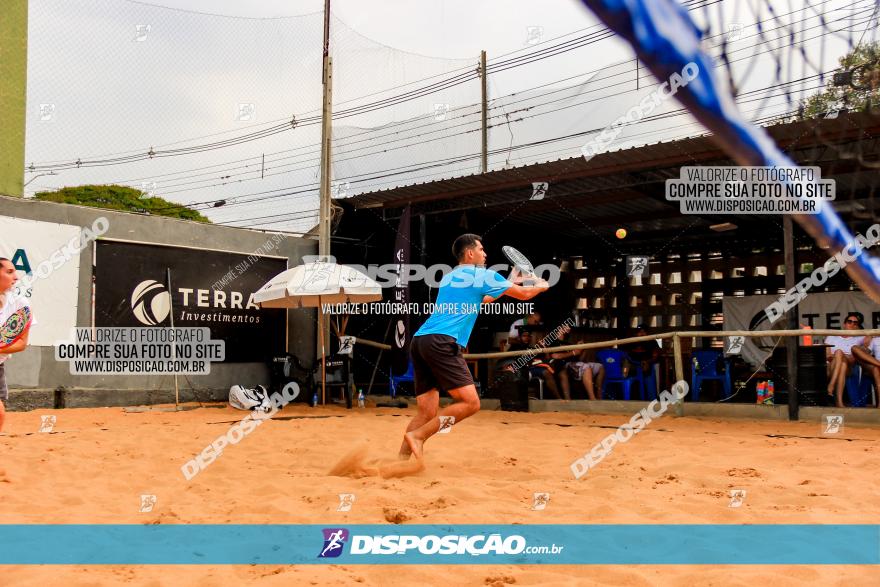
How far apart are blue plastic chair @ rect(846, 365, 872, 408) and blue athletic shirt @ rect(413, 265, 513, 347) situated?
7.10m

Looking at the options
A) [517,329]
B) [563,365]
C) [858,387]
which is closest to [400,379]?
[517,329]

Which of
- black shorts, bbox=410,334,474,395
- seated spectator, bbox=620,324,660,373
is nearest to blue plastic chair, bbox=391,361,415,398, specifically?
seated spectator, bbox=620,324,660,373

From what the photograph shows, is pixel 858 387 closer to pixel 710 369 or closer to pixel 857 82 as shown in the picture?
pixel 710 369

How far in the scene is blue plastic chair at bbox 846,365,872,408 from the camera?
31.4 ft

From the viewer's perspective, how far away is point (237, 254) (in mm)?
13141

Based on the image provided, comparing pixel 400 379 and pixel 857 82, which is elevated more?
pixel 857 82

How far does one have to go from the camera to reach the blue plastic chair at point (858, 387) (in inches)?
377

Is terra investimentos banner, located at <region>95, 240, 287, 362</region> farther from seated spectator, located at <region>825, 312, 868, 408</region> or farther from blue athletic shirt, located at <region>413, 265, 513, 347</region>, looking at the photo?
seated spectator, located at <region>825, 312, 868, 408</region>

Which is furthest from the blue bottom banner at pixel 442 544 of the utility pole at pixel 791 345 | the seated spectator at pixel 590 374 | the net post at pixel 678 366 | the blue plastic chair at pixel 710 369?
the blue plastic chair at pixel 710 369

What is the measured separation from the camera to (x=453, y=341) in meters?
5.08

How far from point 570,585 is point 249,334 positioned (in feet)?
37.2

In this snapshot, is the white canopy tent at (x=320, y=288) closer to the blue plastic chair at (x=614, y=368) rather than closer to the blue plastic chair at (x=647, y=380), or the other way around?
the blue plastic chair at (x=614, y=368)

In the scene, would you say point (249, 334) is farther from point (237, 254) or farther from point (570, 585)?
point (570, 585)

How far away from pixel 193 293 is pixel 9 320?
7562 millimetres
